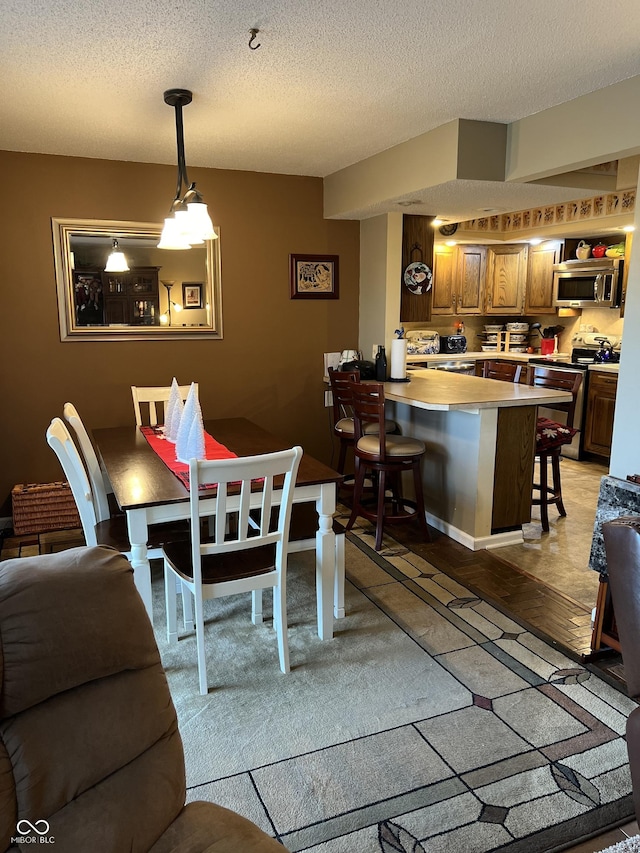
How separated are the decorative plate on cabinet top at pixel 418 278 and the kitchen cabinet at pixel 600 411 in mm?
1953

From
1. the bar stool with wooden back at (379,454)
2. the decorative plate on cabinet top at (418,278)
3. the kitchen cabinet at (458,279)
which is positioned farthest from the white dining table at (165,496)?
the kitchen cabinet at (458,279)

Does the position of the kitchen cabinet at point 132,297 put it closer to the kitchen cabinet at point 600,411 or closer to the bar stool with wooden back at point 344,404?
the bar stool with wooden back at point 344,404

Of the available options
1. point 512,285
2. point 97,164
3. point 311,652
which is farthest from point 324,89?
point 512,285

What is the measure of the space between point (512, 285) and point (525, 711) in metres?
5.62

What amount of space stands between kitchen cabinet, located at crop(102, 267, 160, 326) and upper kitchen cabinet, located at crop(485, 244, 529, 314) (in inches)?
163

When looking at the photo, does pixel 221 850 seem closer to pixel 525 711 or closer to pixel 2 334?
pixel 525 711

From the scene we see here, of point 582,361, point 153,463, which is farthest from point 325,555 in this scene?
point 582,361

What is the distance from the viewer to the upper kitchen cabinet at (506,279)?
22.7 feet

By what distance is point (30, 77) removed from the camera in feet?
8.50

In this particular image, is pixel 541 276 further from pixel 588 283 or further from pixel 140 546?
pixel 140 546

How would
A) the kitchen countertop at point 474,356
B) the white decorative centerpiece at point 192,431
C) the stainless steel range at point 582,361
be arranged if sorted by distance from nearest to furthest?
the white decorative centerpiece at point 192,431 → the stainless steel range at point 582,361 → the kitchen countertop at point 474,356

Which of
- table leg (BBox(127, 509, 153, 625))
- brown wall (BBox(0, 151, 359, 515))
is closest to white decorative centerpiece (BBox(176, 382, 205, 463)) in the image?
table leg (BBox(127, 509, 153, 625))

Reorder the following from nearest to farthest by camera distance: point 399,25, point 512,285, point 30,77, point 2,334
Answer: point 399,25 < point 30,77 < point 2,334 < point 512,285

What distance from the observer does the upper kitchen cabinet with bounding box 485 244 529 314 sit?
22.7 ft
